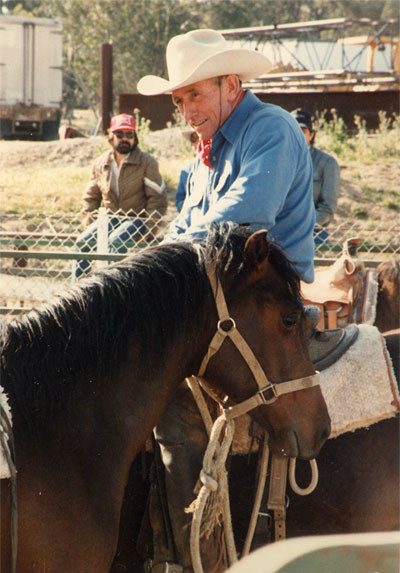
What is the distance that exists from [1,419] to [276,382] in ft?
3.13

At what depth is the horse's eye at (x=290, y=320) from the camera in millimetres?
3076

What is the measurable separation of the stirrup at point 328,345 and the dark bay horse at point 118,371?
36cm

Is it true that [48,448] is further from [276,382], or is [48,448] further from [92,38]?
→ [92,38]

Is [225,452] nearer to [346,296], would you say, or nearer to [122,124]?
[346,296]

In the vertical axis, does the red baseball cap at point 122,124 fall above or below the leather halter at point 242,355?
above

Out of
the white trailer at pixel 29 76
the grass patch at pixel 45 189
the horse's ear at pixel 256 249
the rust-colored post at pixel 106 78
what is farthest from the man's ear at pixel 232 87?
the white trailer at pixel 29 76

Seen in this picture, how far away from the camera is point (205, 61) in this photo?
11.3 ft

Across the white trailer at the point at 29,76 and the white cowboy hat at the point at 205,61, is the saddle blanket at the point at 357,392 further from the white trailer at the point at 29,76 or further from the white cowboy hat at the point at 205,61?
the white trailer at the point at 29,76

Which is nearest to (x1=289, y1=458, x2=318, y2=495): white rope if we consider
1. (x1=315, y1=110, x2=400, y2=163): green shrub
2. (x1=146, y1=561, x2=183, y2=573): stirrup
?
(x1=146, y1=561, x2=183, y2=573): stirrup

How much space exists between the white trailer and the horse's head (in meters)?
20.5

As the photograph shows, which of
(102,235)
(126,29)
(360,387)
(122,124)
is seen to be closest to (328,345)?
(360,387)

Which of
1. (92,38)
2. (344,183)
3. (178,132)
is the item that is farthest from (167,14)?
(344,183)

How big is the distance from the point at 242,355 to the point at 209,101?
1.10 meters

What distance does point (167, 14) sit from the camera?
33375 mm
